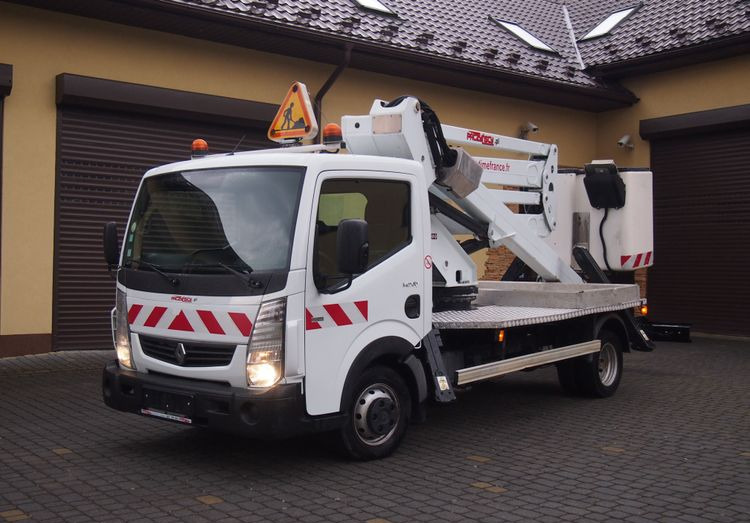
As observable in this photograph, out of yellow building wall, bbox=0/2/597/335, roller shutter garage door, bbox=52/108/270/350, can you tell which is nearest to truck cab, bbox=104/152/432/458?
yellow building wall, bbox=0/2/597/335

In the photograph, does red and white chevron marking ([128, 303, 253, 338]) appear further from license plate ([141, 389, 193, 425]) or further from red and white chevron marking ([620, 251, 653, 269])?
red and white chevron marking ([620, 251, 653, 269])

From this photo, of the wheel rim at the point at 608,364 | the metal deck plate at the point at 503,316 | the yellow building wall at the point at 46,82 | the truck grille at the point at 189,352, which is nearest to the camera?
the truck grille at the point at 189,352

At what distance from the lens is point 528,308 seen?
8820mm

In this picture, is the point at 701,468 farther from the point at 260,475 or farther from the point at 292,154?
the point at 292,154

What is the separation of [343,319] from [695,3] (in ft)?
45.7

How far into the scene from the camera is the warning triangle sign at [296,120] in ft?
24.4

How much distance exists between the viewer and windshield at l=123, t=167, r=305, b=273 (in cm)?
600

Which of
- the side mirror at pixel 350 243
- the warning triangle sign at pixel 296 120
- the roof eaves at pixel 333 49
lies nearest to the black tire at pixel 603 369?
the warning triangle sign at pixel 296 120

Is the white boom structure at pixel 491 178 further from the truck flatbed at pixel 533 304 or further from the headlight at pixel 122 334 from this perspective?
the headlight at pixel 122 334

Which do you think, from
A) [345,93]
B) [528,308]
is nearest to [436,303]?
[528,308]

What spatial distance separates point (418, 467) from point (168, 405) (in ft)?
6.16

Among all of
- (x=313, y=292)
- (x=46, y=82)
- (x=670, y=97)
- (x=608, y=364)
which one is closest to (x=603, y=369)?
(x=608, y=364)

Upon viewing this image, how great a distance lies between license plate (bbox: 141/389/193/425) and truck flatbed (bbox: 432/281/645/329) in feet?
7.17

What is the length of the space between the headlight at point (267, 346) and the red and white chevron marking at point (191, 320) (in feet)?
0.26
